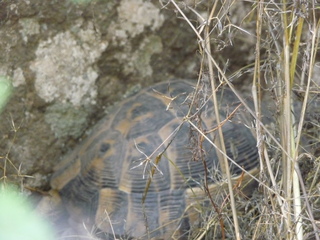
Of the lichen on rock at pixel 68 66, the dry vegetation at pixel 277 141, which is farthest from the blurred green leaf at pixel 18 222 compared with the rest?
the lichen on rock at pixel 68 66

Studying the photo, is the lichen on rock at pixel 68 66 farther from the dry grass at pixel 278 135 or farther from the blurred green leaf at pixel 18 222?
the dry grass at pixel 278 135

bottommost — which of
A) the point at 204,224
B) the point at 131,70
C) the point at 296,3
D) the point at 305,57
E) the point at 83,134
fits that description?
the point at 204,224

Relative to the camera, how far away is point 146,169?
267cm

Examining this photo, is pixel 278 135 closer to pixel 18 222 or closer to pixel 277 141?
pixel 277 141

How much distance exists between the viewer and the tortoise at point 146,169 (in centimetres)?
265

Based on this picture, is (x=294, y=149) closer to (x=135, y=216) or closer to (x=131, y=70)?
(x=135, y=216)

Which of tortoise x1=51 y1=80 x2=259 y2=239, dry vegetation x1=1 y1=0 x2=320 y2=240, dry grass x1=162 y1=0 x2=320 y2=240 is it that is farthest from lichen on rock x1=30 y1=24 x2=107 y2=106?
dry grass x1=162 y1=0 x2=320 y2=240

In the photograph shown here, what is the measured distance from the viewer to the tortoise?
8.71 feet

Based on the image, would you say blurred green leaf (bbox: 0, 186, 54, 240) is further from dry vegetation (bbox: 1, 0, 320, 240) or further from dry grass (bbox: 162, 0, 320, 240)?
dry grass (bbox: 162, 0, 320, 240)

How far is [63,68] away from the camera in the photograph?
112 inches

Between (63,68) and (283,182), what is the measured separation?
1074 millimetres

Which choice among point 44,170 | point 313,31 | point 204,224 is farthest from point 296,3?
point 44,170

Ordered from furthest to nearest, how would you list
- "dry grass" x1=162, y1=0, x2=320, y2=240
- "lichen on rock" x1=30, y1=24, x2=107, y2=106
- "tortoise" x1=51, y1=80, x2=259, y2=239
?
"lichen on rock" x1=30, y1=24, x2=107, y2=106
"tortoise" x1=51, y1=80, x2=259, y2=239
"dry grass" x1=162, y1=0, x2=320, y2=240

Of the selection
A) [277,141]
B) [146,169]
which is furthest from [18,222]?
[277,141]
